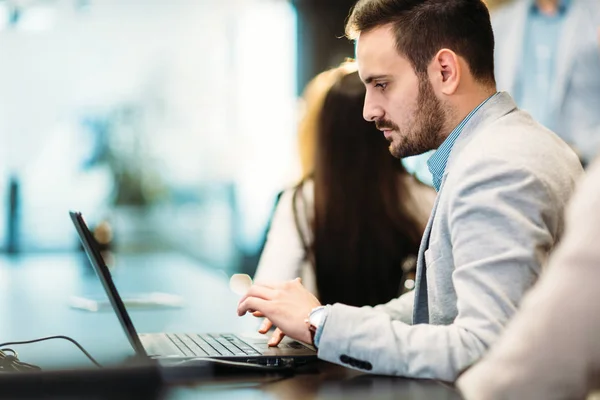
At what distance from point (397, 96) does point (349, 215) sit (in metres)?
0.91

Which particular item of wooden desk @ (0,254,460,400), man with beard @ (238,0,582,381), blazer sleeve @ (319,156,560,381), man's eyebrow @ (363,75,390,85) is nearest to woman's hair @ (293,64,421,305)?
wooden desk @ (0,254,460,400)

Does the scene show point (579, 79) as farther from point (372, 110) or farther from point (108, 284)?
point (108, 284)

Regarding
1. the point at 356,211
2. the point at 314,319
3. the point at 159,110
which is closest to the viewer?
the point at 314,319

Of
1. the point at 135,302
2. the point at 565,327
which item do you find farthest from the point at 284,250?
the point at 565,327

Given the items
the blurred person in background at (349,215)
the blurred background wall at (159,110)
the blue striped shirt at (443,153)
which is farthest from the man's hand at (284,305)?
the blurred background wall at (159,110)

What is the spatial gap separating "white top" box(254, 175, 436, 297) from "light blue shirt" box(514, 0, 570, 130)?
1.59 meters

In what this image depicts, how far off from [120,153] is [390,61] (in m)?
4.26

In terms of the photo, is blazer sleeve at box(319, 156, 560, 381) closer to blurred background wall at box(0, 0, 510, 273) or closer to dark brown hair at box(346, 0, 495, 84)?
dark brown hair at box(346, 0, 495, 84)

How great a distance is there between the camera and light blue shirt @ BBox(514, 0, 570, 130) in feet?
12.3

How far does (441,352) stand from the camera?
110 centimetres

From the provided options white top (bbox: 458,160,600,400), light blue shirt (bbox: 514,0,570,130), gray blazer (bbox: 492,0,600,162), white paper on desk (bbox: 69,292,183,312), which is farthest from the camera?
light blue shirt (bbox: 514,0,570,130)

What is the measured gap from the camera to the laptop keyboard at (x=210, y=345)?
1.31 meters

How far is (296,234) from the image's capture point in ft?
7.79

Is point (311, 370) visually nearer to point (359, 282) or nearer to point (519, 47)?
point (359, 282)
